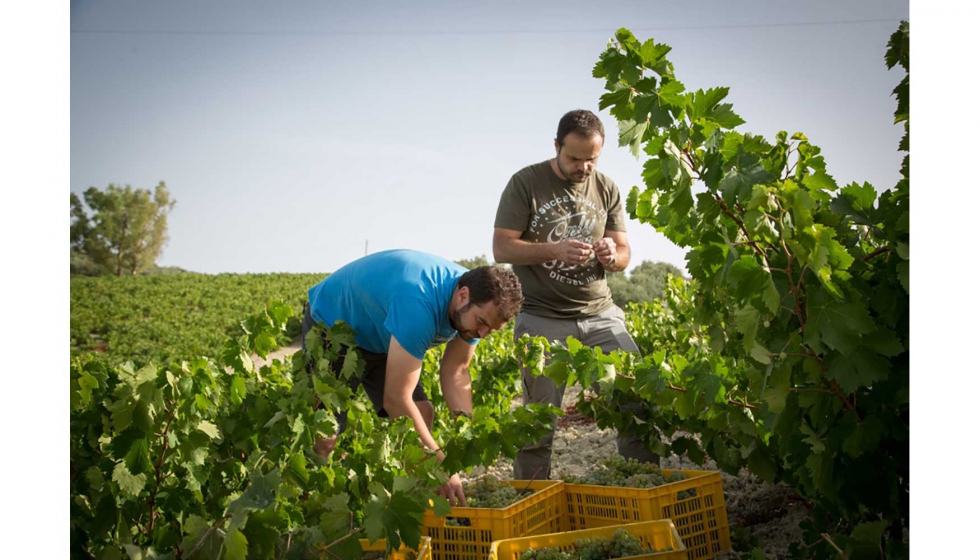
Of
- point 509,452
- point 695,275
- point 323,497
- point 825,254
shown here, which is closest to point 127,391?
point 323,497

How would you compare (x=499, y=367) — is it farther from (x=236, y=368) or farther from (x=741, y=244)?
(x=741, y=244)

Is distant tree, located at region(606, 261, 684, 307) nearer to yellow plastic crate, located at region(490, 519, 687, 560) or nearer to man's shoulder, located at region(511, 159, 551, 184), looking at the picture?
man's shoulder, located at region(511, 159, 551, 184)

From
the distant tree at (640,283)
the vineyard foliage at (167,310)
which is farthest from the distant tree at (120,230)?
the distant tree at (640,283)

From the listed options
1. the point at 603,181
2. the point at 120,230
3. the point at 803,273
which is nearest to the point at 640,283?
the point at 603,181

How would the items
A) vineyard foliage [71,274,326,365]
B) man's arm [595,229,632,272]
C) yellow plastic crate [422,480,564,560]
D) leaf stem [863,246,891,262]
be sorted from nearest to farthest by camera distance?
leaf stem [863,246,891,262] → yellow plastic crate [422,480,564,560] → man's arm [595,229,632,272] → vineyard foliage [71,274,326,365]

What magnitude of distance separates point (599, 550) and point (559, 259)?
163 cm

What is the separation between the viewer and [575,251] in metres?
3.52

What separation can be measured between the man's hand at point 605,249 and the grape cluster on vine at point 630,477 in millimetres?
1083

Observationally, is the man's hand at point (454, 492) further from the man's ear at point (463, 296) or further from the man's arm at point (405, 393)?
the man's ear at point (463, 296)

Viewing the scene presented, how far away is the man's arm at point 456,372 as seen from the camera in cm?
324

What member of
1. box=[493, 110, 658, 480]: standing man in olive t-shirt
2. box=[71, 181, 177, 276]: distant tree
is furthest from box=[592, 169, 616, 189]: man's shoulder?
box=[71, 181, 177, 276]: distant tree

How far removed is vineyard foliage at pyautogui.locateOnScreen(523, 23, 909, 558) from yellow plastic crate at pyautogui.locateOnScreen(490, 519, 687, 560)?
18.9 inches

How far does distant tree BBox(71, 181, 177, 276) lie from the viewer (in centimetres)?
3975

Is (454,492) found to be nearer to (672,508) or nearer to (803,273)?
(672,508)
